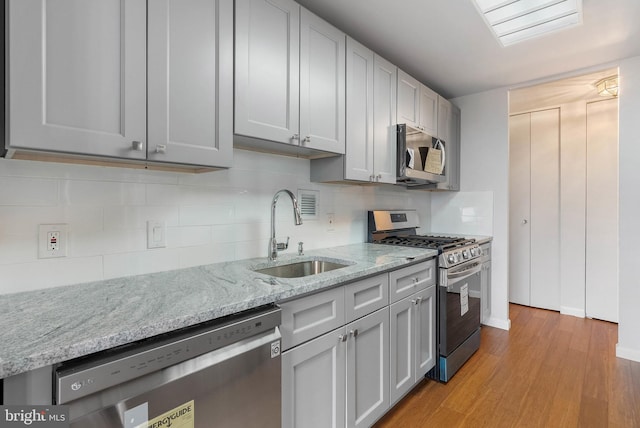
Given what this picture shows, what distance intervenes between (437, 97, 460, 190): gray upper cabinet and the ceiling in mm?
302

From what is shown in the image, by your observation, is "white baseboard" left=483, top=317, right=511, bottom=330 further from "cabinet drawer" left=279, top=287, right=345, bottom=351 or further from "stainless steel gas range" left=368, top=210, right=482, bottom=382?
"cabinet drawer" left=279, top=287, right=345, bottom=351

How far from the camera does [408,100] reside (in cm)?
263

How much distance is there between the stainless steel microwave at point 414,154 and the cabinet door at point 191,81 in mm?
1463

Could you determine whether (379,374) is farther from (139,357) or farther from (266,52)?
(266,52)

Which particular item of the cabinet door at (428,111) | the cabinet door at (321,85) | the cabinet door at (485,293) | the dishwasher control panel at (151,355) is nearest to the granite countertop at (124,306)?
the dishwasher control panel at (151,355)

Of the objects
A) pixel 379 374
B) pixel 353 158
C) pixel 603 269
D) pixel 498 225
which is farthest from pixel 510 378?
pixel 603 269

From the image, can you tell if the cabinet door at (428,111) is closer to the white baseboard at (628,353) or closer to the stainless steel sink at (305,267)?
the stainless steel sink at (305,267)

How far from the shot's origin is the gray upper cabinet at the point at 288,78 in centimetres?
148

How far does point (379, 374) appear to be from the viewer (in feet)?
5.73

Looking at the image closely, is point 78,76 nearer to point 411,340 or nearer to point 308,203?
point 308,203

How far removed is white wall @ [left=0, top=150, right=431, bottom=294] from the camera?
1155 mm

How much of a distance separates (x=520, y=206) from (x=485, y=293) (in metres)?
1.54

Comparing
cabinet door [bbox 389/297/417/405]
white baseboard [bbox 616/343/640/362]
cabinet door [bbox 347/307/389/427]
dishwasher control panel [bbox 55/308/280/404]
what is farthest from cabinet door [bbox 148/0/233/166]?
white baseboard [bbox 616/343/640/362]

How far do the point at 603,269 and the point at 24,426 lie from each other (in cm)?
468
